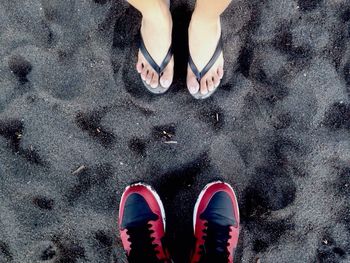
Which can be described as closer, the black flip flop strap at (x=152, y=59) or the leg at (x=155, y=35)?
the leg at (x=155, y=35)

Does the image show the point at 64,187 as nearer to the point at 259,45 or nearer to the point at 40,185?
the point at 40,185

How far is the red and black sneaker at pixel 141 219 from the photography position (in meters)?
1.57

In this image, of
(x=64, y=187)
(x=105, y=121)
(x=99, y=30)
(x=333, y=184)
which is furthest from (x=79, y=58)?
(x=333, y=184)

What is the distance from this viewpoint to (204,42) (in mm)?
1449

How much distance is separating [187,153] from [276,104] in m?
0.38

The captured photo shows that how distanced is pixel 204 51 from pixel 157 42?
0.55ft

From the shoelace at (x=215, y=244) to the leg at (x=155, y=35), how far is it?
0.57m

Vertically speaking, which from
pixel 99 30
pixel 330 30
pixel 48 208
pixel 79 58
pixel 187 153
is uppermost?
pixel 330 30

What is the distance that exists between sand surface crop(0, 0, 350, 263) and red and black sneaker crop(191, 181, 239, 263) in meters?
0.04

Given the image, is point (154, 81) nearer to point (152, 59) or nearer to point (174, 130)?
point (152, 59)

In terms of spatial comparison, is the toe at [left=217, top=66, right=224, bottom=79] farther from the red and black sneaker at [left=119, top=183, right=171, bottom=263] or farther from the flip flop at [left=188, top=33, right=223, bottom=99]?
the red and black sneaker at [left=119, top=183, right=171, bottom=263]

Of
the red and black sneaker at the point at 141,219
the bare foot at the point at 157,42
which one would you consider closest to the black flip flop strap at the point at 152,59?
the bare foot at the point at 157,42

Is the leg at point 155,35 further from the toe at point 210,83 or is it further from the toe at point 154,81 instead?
the toe at point 210,83

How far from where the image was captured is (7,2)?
1.56m
